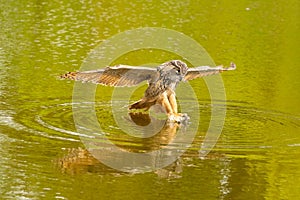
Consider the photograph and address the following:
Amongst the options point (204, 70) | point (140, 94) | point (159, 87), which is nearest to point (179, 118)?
point (159, 87)

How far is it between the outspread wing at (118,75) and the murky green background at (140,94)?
22.3 inches

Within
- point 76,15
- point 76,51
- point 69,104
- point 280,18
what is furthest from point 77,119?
point 280,18

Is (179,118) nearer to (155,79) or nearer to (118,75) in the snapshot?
(155,79)

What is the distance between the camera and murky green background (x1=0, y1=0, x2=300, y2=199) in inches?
357

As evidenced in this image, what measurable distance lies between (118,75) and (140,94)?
8.14ft

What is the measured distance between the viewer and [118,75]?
468 inches

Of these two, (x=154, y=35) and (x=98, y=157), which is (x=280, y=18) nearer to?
(x=154, y=35)

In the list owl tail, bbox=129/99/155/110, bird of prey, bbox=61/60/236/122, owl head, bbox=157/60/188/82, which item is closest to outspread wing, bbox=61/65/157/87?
bird of prey, bbox=61/60/236/122

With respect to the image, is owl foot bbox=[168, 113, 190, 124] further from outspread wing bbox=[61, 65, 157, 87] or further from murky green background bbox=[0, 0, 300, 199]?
outspread wing bbox=[61, 65, 157, 87]

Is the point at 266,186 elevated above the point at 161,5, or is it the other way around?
the point at 161,5

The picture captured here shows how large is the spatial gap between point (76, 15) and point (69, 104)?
10583mm

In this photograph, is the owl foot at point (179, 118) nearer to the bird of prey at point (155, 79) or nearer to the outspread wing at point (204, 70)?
the bird of prey at point (155, 79)

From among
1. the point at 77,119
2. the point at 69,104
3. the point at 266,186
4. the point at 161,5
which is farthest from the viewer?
the point at 161,5

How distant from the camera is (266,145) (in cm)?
1082
